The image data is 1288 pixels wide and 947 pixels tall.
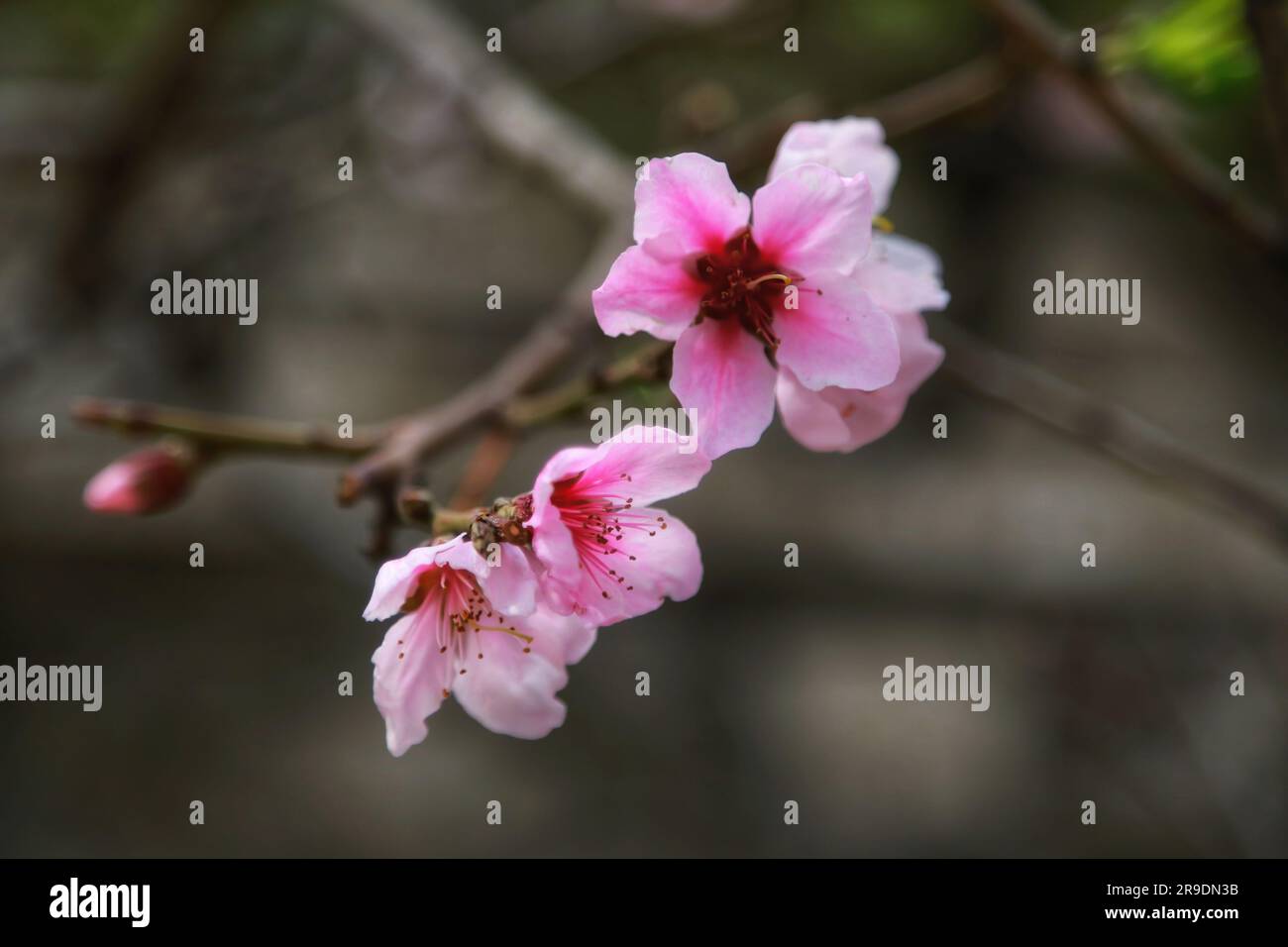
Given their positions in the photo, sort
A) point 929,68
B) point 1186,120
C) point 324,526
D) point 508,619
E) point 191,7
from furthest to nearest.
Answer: point 929,68 < point 324,526 < point 1186,120 < point 191,7 < point 508,619

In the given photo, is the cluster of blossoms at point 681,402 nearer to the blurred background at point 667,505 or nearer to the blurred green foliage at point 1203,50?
the blurred green foliage at point 1203,50

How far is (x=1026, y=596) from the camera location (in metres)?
3.51

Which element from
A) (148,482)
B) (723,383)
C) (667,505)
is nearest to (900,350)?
(723,383)

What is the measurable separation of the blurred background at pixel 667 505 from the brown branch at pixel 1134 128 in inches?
45.8

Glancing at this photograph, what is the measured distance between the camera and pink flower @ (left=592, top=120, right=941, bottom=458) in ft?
2.49

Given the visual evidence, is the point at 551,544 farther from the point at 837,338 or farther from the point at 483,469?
the point at 483,469

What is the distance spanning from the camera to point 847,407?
830 millimetres

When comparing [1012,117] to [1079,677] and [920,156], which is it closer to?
[920,156]

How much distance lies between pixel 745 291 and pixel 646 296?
0.29 feet

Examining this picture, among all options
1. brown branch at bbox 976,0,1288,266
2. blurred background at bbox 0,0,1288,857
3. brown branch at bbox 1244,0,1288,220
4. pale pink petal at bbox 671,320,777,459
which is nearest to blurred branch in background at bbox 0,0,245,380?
blurred background at bbox 0,0,1288,857

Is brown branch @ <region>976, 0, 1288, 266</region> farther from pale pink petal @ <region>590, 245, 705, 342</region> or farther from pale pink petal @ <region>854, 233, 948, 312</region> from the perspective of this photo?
pale pink petal @ <region>590, 245, 705, 342</region>

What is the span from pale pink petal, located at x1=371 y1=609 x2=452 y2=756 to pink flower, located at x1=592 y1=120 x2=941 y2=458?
0.98 ft
